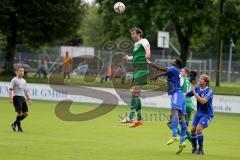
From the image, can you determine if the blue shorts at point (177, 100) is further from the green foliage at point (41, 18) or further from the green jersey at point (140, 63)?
the green foliage at point (41, 18)

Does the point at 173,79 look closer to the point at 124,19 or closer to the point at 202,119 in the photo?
the point at 202,119

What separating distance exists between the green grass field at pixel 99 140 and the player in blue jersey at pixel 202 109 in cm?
52

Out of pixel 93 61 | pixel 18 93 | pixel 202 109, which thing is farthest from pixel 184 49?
pixel 202 109

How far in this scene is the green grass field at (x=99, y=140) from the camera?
1780 centimetres

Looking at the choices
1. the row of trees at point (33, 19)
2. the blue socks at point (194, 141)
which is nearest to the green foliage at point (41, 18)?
the row of trees at point (33, 19)

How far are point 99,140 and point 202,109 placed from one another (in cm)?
435

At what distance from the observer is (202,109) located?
19.5m

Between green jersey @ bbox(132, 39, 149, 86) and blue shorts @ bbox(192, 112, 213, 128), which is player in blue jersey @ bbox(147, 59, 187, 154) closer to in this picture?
blue shorts @ bbox(192, 112, 213, 128)

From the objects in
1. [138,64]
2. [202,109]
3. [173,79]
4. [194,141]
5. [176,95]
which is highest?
[138,64]

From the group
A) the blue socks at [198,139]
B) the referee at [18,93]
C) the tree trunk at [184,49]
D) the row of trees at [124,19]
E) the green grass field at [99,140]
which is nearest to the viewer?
the green grass field at [99,140]

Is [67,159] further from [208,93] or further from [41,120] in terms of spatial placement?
[41,120]

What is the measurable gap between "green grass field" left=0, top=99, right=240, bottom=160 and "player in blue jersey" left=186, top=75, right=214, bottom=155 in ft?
1.71

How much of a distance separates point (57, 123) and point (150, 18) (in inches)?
1032

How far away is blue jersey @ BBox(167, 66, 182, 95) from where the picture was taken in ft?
63.2
